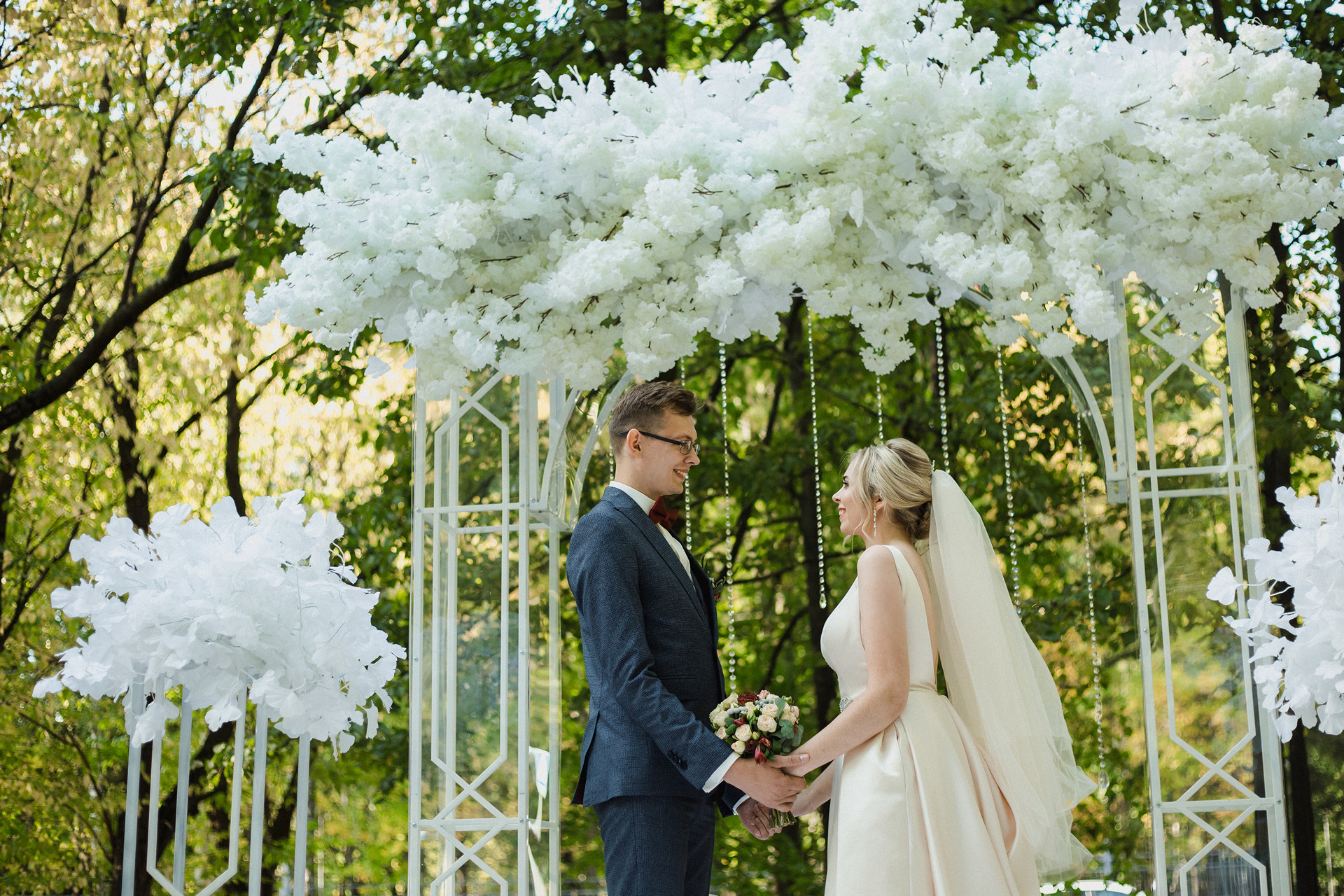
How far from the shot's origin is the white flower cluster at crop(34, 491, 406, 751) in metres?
2.77

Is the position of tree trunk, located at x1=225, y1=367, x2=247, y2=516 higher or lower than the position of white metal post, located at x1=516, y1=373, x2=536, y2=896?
higher

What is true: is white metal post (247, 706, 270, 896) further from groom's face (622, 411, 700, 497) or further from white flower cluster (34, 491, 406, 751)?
groom's face (622, 411, 700, 497)

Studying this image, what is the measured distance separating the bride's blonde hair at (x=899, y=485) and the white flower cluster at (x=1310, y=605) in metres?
0.77

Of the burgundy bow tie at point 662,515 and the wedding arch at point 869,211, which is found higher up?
the wedding arch at point 869,211

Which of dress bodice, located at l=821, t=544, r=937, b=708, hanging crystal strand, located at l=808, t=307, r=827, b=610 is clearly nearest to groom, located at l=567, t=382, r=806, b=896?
dress bodice, located at l=821, t=544, r=937, b=708

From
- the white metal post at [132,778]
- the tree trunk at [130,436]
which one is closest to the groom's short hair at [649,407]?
the white metal post at [132,778]

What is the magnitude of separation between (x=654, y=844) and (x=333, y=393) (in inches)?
192

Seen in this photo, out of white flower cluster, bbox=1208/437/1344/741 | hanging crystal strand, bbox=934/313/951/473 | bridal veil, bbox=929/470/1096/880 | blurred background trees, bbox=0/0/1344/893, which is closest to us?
bridal veil, bbox=929/470/1096/880

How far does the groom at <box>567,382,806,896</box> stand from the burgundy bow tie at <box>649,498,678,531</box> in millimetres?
16

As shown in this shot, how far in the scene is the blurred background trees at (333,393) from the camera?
21.1 ft

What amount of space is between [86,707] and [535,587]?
222 inches

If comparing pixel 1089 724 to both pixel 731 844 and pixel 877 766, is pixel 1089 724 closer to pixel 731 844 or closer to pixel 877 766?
pixel 731 844

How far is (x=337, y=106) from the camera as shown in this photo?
6.73 meters

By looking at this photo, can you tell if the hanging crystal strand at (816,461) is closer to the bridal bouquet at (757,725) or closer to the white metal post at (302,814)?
the bridal bouquet at (757,725)
